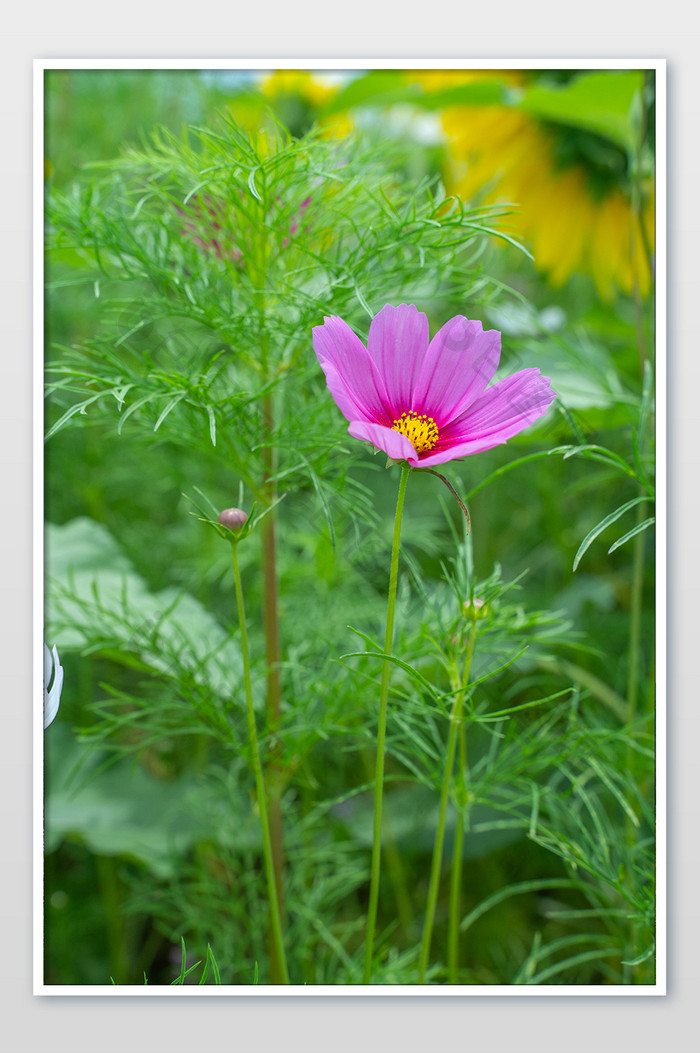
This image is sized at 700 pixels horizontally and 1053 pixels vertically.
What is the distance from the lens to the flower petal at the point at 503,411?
1.68 ft

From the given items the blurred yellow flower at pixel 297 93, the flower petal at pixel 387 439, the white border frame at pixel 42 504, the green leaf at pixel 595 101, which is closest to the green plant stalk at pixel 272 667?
the white border frame at pixel 42 504

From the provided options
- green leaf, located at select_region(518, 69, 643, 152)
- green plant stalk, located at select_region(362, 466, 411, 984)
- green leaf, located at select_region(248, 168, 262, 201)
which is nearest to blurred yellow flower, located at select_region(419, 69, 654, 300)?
A: green leaf, located at select_region(518, 69, 643, 152)

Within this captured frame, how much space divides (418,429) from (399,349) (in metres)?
0.05

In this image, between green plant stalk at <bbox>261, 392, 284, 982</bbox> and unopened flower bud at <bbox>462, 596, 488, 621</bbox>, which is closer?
unopened flower bud at <bbox>462, 596, 488, 621</bbox>

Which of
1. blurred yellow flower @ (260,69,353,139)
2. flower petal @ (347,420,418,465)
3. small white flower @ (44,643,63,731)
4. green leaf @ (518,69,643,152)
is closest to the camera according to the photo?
flower petal @ (347,420,418,465)

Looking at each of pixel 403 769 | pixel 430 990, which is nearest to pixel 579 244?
pixel 403 769

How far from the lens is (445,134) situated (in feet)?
3.15

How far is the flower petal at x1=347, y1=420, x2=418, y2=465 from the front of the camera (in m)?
0.45

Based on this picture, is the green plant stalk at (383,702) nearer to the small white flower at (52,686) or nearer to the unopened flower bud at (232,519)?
the unopened flower bud at (232,519)

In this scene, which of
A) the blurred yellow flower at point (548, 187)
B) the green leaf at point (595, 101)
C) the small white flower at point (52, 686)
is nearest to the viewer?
the small white flower at point (52, 686)

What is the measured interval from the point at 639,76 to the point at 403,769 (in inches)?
27.1

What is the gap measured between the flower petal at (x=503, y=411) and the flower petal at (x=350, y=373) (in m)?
0.04

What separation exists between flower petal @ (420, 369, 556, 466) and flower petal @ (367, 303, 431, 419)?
0.11ft

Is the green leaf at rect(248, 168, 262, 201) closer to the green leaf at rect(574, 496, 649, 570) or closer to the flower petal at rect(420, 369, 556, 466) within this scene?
the flower petal at rect(420, 369, 556, 466)
